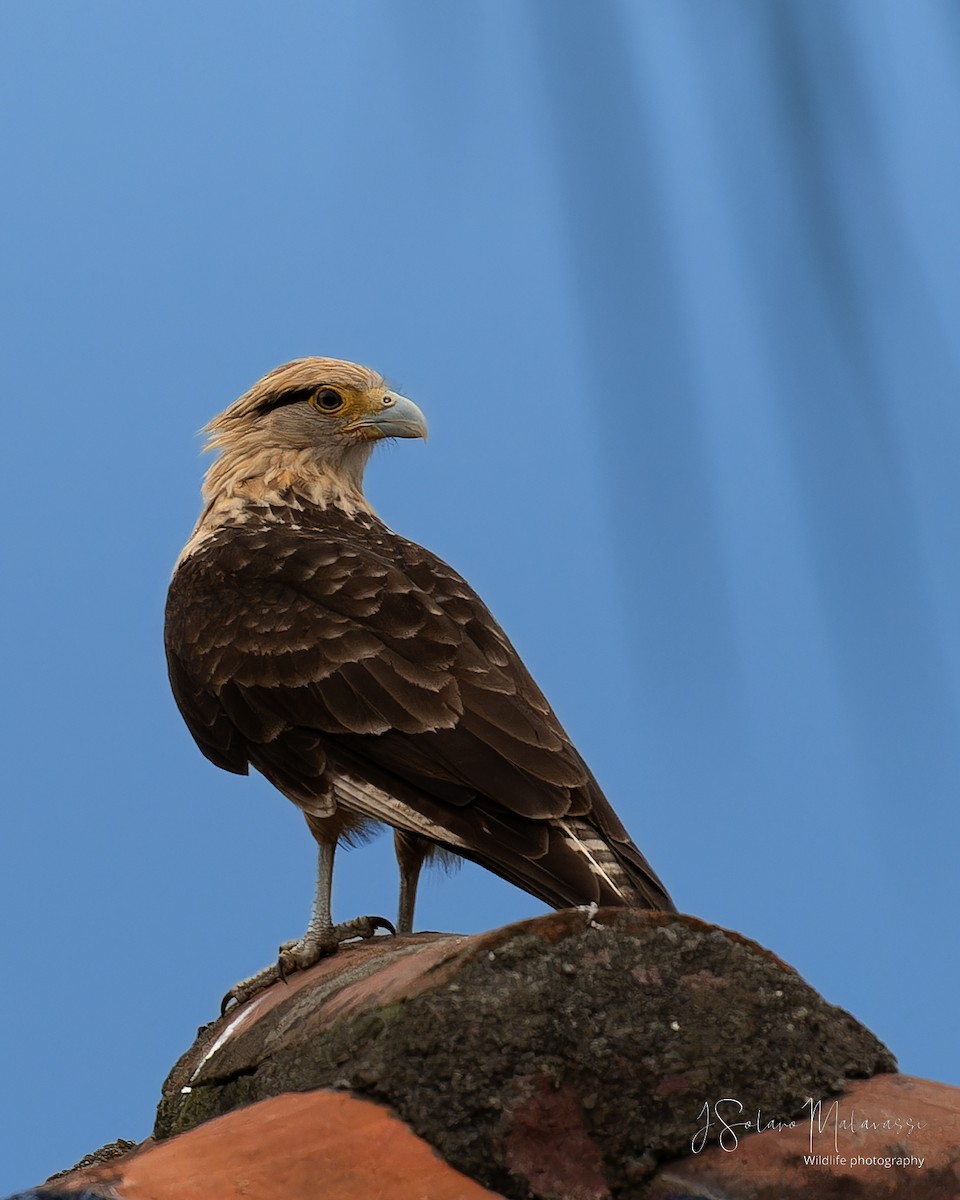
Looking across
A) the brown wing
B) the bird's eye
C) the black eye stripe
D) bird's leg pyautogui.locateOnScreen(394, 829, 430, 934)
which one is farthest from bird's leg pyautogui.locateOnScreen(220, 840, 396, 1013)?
the black eye stripe

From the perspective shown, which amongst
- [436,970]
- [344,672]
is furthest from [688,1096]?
[344,672]

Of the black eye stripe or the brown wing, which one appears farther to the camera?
the black eye stripe

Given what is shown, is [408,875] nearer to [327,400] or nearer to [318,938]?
[318,938]

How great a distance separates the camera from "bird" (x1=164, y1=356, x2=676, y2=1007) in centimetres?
471

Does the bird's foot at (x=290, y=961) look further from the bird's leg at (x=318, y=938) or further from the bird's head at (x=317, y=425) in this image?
the bird's head at (x=317, y=425)

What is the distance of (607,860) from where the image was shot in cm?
467

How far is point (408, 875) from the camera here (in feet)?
19.9

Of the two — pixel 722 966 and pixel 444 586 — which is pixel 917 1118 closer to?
pixel 722 966

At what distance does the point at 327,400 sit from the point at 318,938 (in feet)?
10.0

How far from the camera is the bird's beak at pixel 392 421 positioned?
7152 mm

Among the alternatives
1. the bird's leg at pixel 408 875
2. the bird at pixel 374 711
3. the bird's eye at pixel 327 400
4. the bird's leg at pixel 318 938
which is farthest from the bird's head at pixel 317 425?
the bird's leg at pixel 318 938

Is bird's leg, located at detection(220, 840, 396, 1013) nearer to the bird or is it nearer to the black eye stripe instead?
the bird

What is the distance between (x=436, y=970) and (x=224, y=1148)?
2.12 feet

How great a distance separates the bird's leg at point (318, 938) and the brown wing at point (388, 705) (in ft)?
1.17
